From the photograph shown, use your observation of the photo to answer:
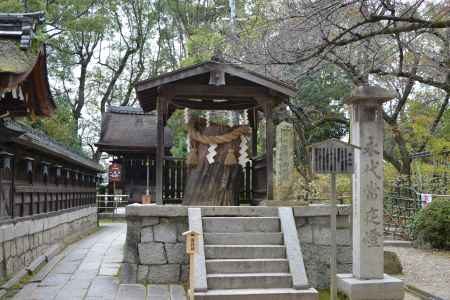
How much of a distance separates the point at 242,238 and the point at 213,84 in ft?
10.8

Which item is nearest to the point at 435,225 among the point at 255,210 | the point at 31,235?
the point at 255,210

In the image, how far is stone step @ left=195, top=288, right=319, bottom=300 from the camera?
7.10 m

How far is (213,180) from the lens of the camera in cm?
1096

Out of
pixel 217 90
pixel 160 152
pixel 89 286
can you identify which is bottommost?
pixel 89 286

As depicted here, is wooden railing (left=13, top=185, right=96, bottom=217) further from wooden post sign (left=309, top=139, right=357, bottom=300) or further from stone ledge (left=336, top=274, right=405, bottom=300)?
stone ledge (left=336, top=274, right=405, bottom=300)

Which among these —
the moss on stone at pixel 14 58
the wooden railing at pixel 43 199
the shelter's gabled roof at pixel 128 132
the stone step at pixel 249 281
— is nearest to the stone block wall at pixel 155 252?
the stone step at pixel 249 281

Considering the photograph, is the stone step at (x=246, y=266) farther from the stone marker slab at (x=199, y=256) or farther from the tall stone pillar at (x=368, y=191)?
the tall stone pillar at (x=368, y=191)

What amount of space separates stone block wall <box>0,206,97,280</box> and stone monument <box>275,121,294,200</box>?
5.10 m

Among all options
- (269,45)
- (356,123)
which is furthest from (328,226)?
(269,45)

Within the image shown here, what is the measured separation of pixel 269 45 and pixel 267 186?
3909 millimetres

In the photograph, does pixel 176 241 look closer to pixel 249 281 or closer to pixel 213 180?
pixel 249 281

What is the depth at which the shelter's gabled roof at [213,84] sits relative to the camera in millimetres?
10000

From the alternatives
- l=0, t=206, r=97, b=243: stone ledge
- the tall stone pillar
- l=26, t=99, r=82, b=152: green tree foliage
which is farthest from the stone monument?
l=26, t=99, r=82, b=152: green tree foliage

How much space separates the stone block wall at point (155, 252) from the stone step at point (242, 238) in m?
0.59
